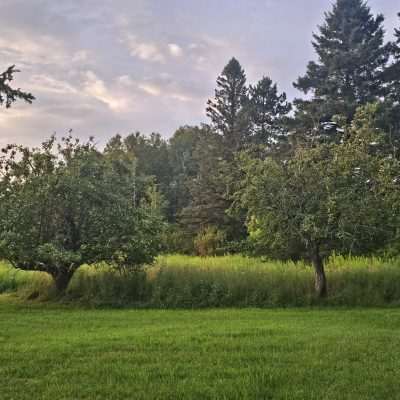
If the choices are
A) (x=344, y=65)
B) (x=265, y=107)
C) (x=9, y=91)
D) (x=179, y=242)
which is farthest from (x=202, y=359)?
(x=265, y=107)

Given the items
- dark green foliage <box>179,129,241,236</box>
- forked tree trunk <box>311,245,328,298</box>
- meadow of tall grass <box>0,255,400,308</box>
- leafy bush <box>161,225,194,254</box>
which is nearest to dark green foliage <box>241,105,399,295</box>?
forked tree trunk <box>311,245,328,298</box>

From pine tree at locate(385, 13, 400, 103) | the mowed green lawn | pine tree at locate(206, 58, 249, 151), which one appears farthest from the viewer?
pine tree at locate(206, 58, 249, 151)

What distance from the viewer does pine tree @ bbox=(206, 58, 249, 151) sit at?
47.9m

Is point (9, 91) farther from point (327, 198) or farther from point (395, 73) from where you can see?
point (395, 73)

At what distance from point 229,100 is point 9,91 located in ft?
125

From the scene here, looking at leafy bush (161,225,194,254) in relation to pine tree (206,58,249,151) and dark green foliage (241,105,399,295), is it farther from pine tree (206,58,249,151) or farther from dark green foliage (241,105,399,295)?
dark green foliage (241,105,399,295)

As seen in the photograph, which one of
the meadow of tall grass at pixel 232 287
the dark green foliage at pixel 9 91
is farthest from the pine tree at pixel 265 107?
the dark green foliage at pixel 9 91

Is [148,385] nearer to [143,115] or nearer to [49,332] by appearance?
[49,332]

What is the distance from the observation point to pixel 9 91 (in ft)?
39.1

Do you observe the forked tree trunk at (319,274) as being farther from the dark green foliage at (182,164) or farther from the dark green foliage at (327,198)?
the dark green foliage at (182,164)

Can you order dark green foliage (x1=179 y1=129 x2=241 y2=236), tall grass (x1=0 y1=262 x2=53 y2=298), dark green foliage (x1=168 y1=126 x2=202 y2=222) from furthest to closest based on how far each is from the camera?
dark green foliage (x1=168 y1=126 x2=202 y2=222), dark green foliage (x1=179 y1=129 x2=241 y2=236), tall grass (x1=0 y1=262 x2=53 y2=298)

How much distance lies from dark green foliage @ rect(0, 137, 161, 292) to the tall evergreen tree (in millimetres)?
21094

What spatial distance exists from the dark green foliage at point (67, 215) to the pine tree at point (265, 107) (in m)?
33.8

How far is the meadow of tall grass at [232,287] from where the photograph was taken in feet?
51.1
